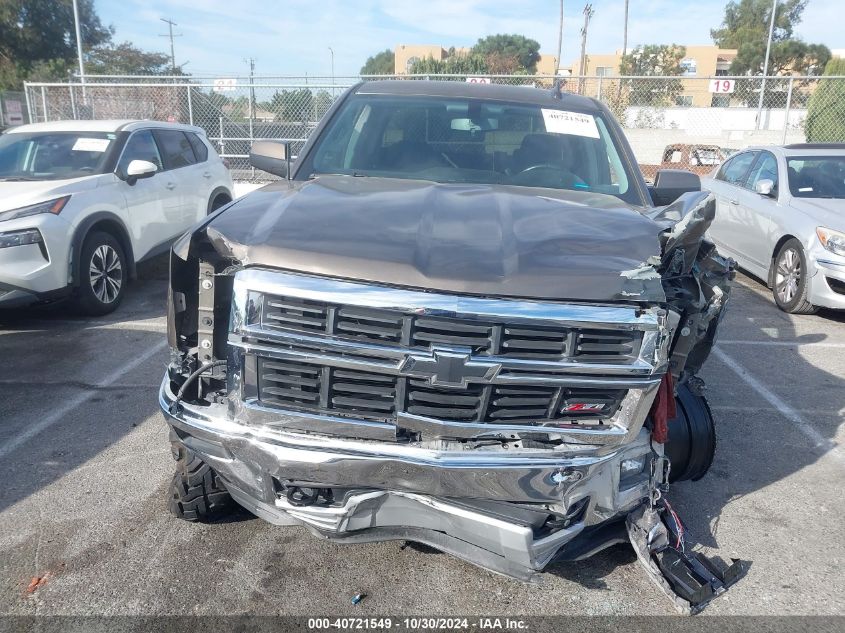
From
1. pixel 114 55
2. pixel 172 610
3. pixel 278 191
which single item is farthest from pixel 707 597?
pixel 114 55

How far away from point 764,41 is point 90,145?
67644 mm

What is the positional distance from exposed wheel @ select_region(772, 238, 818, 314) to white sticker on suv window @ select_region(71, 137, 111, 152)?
7244 mm

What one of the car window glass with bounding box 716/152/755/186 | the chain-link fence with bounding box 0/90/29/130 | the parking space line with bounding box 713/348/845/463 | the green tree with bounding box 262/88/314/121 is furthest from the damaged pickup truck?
the chain-link fence with bounding box 0/90/29/130

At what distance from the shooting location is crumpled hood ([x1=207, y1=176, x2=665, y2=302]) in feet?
7.62

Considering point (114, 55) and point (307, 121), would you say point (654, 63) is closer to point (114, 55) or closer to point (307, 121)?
point (114, 55)

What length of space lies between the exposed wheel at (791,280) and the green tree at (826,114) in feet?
36.7

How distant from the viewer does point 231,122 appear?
1462cm

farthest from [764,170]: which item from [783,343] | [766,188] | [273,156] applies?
[273,156]

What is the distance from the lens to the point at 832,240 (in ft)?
21.9

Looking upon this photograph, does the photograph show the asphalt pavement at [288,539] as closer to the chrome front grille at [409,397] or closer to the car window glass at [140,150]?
the chrome front grille at [409,397]

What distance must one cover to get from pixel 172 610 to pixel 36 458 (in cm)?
173

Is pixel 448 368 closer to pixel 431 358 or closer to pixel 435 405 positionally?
pixel 431 358

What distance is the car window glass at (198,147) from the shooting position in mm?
8695

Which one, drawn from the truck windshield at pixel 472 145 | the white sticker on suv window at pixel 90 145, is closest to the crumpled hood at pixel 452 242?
the truck windshield at pixel 472 145
